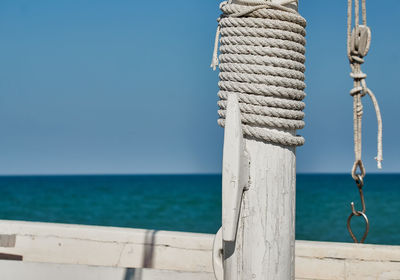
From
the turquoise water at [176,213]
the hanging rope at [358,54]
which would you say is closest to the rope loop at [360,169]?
the hanging rope at [358,54]

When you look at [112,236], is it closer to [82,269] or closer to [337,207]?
[82,269]

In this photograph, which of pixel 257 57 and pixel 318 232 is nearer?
pixel 257 57

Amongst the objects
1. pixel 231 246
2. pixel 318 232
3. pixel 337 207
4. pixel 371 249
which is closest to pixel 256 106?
pixel 231 246

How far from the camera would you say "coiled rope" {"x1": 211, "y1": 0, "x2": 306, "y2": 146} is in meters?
1.47

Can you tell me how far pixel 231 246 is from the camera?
4.92ft

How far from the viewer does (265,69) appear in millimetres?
1468

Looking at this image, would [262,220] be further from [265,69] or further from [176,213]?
[176,213]

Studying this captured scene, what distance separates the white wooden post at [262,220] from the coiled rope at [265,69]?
47 millimetres

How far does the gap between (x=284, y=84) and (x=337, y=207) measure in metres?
26.6

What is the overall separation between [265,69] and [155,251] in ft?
7.20

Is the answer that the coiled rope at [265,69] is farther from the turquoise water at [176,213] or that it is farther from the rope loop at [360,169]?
the turquoise water at [176,213]

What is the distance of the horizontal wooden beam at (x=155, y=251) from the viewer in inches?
123

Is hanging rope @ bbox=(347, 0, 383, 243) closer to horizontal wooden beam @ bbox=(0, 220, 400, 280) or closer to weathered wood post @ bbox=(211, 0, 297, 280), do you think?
weathered wood post @ bbox=(211, 0, 297, 280)

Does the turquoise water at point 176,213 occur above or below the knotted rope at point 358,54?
below
